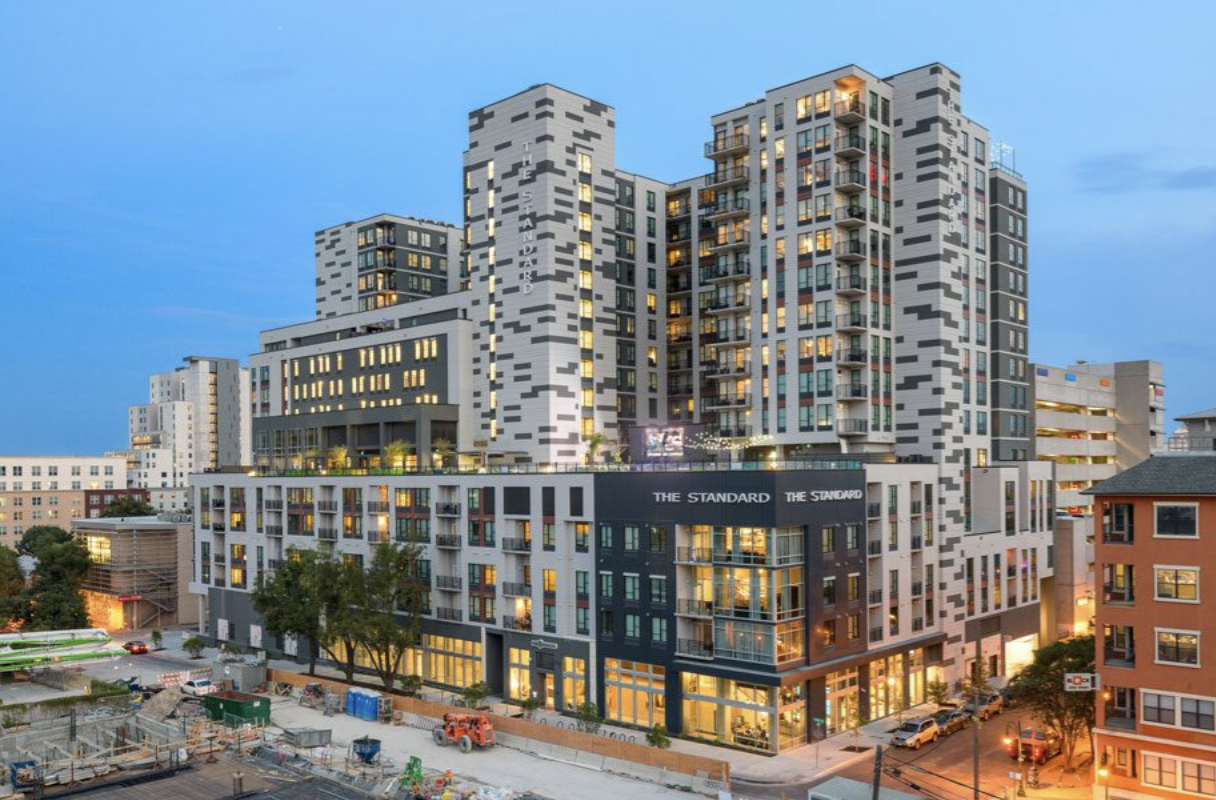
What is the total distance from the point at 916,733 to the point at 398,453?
218 feet

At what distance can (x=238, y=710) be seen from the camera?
74312 mm

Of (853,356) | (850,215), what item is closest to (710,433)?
(853,356)

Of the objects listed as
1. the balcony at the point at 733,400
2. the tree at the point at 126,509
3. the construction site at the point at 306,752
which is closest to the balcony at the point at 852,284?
the balcony at the point at 733,400

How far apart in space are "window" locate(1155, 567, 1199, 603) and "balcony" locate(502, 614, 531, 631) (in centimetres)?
4654

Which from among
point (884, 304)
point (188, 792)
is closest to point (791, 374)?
point (884, 304)

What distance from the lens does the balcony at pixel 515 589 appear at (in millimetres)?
82562

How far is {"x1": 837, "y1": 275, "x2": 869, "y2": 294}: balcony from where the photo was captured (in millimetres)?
95706

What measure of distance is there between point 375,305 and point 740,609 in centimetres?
9856

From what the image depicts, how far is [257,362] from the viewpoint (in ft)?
493

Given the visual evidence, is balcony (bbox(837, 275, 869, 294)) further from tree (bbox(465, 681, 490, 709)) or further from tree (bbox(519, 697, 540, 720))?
tree (bbox(465, 681, 490, 709))

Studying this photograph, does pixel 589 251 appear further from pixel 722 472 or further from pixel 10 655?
pixel 10 655

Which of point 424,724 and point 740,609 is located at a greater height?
point 740,609

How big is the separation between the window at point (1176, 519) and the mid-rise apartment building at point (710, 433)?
22860mm

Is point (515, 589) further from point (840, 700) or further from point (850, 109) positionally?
point (850, 109)
